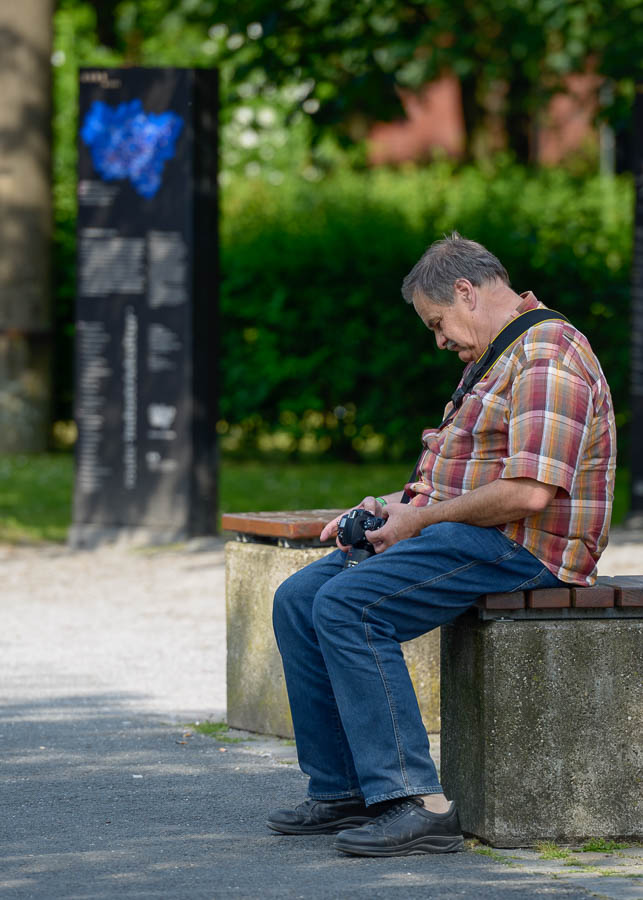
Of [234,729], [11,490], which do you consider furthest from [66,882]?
[11,490]

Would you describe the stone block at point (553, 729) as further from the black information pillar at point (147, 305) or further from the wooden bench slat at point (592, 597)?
the black information pillar at point (147, 305)

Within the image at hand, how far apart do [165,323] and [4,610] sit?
3151 mm

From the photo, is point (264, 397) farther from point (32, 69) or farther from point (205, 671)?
point (205, 671)

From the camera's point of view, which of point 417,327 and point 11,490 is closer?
point 11,490

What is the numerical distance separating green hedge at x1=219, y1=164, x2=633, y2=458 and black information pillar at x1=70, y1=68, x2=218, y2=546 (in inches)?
193

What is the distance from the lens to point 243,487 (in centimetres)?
1487

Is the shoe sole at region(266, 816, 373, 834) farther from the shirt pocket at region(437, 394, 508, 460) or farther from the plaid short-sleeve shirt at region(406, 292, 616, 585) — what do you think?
the shirt pocket at region(437, 394, 508, 460)

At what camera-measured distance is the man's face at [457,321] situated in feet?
14.9

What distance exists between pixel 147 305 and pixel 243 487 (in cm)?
371

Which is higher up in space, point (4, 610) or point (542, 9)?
point (542, 9)

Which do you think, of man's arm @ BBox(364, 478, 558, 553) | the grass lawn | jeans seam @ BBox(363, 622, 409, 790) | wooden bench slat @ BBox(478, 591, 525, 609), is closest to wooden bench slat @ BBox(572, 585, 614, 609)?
wooden bench slat @ BBox(478, 591, 525, 609)

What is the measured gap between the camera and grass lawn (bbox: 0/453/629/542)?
1296 cm

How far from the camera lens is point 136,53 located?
29234mm

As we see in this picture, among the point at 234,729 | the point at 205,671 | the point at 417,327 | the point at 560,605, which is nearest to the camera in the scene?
the point at 560,605
